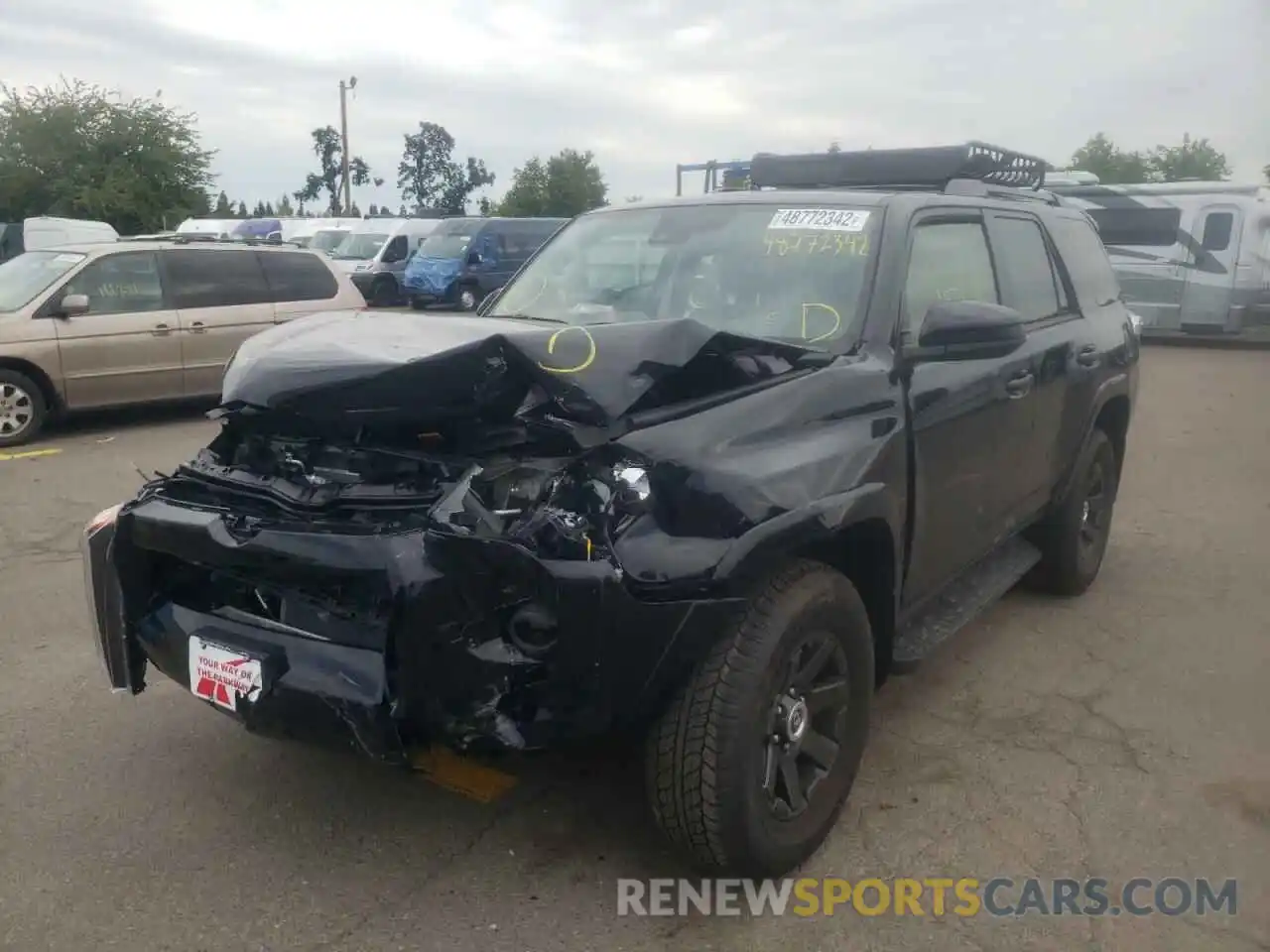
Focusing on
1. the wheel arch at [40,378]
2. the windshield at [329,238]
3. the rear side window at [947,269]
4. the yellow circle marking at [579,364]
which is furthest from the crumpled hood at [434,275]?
the yellow circle marking at [579,364]

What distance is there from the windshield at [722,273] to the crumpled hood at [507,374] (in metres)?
0.49

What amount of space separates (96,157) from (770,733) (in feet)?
100

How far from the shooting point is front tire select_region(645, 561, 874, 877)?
2631mm

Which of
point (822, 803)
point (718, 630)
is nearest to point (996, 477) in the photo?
point (822, 803)

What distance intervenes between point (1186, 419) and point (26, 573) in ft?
34.4

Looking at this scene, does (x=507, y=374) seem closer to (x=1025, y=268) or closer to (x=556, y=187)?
(x=1025, y=268)

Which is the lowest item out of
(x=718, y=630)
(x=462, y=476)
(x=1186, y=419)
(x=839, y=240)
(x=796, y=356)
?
(x=1186, y=419)

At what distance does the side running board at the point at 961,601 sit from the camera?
357cm

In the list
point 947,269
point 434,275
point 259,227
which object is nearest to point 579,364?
point 947,269

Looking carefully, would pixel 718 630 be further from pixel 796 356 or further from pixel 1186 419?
pixel 1186 419

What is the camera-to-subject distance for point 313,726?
2.65 m

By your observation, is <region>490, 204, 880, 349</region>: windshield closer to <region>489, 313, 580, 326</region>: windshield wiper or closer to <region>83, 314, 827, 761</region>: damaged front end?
<region>489, 313, 580, 326</region>: windshield wiper

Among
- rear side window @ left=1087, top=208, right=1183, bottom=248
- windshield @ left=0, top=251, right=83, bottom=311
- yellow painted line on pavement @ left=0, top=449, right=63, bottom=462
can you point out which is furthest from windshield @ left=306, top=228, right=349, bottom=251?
yellow painted line on pavement @ left=0, top=449, right=63, bottom=462

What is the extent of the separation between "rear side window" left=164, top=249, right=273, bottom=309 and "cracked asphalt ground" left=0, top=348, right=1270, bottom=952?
5.58 meters
